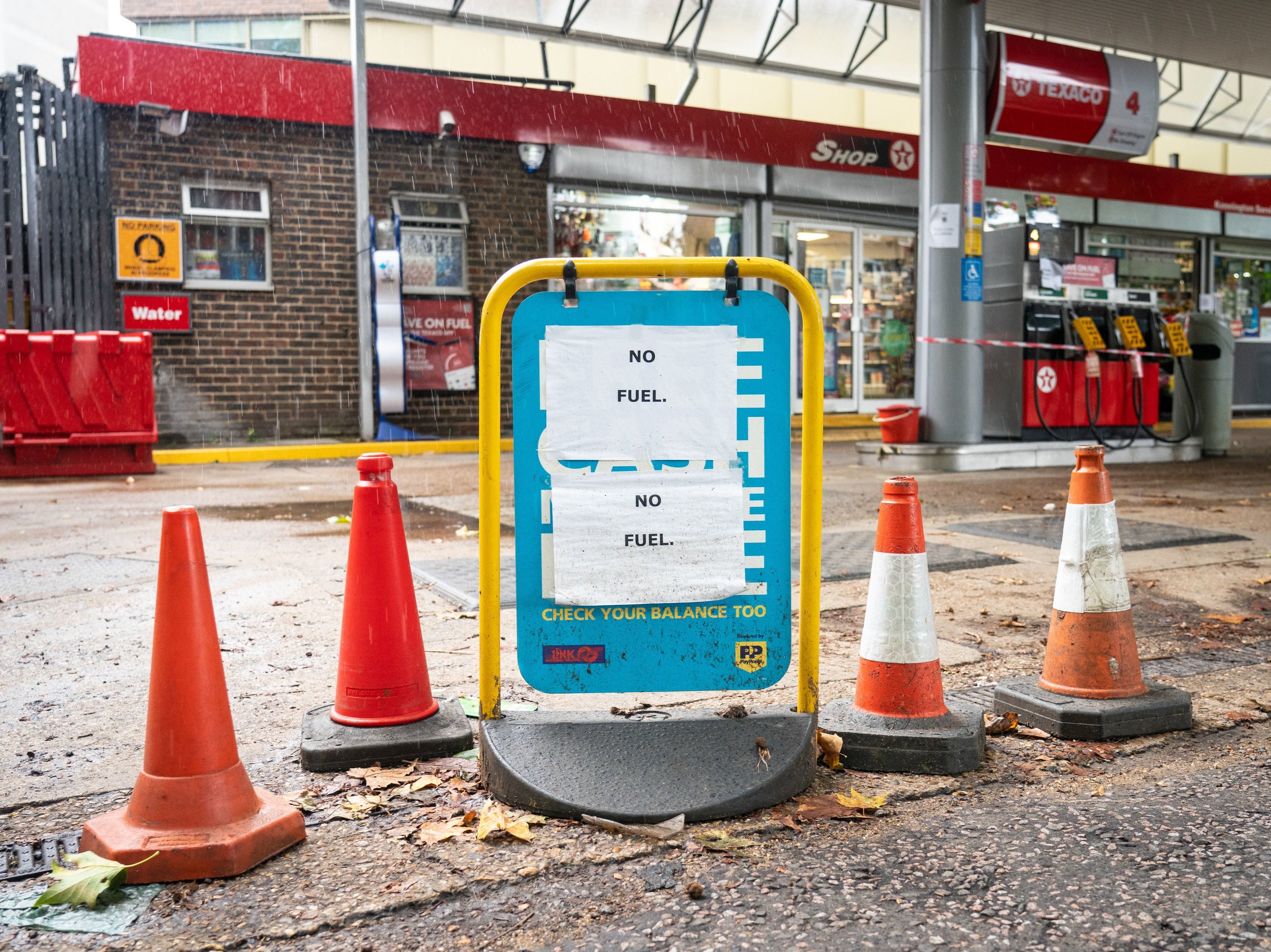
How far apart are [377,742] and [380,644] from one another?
0.83ft

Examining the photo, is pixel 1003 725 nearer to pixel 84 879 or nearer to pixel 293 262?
pixel 84 879

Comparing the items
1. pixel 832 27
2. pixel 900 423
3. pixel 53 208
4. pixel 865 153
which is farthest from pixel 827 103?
pixel 53 208

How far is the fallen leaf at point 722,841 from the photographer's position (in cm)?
227

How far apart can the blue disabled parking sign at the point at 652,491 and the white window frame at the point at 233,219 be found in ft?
36.2

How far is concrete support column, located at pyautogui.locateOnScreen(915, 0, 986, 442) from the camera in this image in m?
10.3

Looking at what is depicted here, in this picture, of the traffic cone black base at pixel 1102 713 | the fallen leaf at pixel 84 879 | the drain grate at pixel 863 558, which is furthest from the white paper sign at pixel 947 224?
the fallen leaf at pixel 84 879

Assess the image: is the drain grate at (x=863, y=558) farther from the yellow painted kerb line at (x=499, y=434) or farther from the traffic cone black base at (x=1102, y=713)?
the yellow painted kerb line at (x=499, y=434)

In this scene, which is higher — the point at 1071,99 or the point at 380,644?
the point at 1071,99

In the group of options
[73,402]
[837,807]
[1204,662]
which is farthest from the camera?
[73,402]

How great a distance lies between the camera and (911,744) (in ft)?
8.95

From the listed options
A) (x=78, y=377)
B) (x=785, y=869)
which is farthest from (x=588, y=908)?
(x=78, y=377)

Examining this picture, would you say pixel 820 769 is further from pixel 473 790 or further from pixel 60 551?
pixel 60 551

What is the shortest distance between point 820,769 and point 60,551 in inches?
187

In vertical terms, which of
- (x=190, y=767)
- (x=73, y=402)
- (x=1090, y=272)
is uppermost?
(x=1090, y=272)
